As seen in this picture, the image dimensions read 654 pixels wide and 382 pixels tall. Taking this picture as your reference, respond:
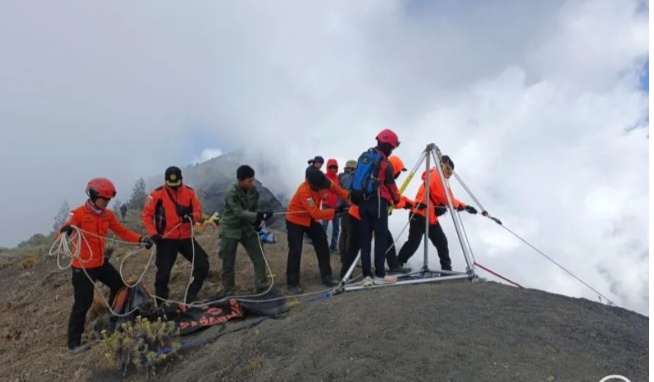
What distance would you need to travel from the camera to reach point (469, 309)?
18.1 ft

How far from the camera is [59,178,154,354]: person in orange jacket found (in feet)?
22.4

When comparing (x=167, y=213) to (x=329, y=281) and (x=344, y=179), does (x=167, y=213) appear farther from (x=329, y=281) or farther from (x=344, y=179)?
(x=344, y=179)

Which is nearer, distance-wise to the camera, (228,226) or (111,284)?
(111,284)

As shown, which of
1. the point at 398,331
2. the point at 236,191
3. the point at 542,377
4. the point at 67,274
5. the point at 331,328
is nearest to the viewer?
the point at 542,377

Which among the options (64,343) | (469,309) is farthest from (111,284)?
(469,309)

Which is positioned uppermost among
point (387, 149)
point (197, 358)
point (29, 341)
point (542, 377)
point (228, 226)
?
point (387, 149)

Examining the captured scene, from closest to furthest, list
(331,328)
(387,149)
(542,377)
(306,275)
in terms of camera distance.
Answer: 1. (542,377)
2. (331,328)
3. (387,149)
4. (306,275)

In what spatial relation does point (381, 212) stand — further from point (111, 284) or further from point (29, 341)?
point (29, 341)

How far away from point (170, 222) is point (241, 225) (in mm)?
1158

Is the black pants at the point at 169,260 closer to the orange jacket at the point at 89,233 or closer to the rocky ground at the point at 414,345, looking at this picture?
the orange jacket at the point at 89,233

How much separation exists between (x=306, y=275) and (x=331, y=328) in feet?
13.9

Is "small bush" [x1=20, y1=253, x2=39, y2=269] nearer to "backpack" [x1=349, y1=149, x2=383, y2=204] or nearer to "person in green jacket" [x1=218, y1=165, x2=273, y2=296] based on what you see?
"person in green jacket" [x1=218, y1=165, x2=273, y2=296]

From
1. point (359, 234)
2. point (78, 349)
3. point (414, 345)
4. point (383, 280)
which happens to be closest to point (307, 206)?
point (359, 234)

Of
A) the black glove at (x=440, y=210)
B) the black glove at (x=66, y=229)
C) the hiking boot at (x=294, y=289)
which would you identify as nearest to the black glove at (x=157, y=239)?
the black glove at (x=66, y=229)
